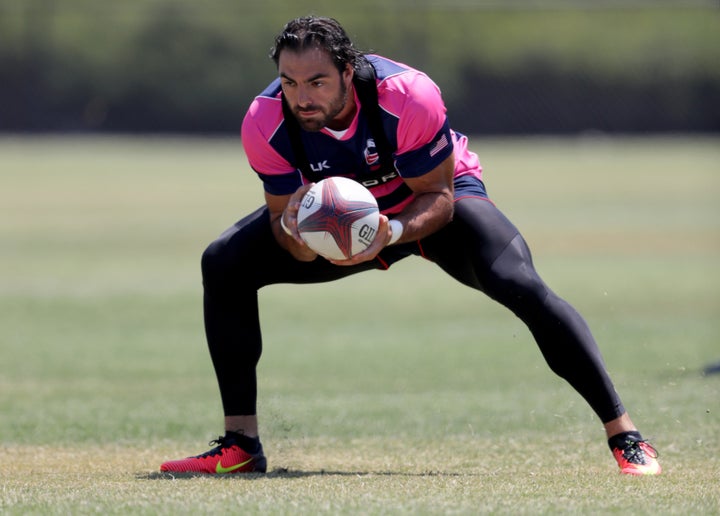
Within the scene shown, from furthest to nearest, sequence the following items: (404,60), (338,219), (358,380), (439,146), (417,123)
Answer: (404,60)
(358,380)
(439,146)
(417,123)
(338,219)

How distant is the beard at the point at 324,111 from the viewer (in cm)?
636

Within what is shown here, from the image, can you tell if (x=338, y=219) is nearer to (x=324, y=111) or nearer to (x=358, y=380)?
(x=324, y=111)

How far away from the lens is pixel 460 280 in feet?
22.6

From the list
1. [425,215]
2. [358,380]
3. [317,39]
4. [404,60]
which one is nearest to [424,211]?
[425,215]

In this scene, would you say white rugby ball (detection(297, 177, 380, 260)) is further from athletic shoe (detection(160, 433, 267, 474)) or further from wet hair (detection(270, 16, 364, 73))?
athletic shoe (detection(160, 433, 267, 474))

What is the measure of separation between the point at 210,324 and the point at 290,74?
1.53m

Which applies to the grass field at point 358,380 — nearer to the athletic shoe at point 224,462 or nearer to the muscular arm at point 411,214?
the athletic shoe at point 224,462

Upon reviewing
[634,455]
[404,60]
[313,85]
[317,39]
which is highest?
[317,39]

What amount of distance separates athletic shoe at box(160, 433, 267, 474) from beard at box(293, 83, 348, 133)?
181 cm

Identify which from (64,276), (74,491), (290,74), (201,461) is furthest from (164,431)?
(64,276)

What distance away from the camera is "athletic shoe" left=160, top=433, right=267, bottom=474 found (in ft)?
22.4

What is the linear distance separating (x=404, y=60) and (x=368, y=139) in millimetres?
40633

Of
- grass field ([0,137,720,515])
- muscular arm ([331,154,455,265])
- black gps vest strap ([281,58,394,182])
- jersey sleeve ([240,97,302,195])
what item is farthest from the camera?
jersey sleeve ([240,97,302,195])

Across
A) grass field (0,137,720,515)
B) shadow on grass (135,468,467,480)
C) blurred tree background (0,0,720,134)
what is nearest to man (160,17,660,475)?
shadow on grass (135,468,467,480)
